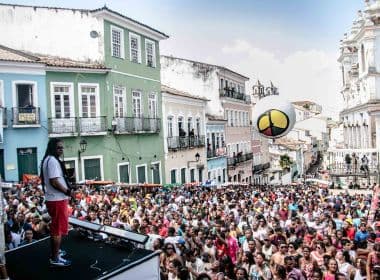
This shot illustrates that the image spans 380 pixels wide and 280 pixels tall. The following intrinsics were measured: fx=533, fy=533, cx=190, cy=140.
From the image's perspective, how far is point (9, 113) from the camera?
68.7ft

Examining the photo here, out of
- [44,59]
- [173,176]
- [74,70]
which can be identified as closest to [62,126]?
[74,70]

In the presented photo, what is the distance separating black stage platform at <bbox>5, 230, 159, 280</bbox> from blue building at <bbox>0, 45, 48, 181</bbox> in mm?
14908

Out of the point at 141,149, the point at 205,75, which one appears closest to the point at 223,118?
the point at 205,75

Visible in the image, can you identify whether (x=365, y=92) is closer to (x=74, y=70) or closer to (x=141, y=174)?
(x=141, y=174)

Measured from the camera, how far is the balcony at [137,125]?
25.5m

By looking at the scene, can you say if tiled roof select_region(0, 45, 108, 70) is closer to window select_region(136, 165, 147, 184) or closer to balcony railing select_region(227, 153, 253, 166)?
window select_region(136, 165, 147, 184)

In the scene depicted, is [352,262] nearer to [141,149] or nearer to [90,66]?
[90,66]

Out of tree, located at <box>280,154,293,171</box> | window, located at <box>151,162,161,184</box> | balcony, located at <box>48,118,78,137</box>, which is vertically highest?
balcony, located at <box>48,118,78,137</box>

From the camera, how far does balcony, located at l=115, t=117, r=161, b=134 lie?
1004 inches

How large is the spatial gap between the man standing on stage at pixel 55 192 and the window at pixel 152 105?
23354mm

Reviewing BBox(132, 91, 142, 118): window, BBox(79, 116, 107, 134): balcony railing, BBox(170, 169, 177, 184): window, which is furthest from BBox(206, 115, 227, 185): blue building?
BBox(79, 116, 107, 134): balcony railing

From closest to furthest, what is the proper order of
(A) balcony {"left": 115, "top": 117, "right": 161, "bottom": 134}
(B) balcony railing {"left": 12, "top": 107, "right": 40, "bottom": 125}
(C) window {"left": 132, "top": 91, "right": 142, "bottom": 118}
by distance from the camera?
(B) balcony railing {"left": 12, "top": 107, "right": 40, "bottom": 125}, (A) balcony {"left": 115, "top": 117, "right": 161, "bottom": 134}, (C) window {"left": 132, "top": 91, "right": 142, "bottom": 118}

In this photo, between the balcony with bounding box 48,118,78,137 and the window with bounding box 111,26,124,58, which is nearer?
the balcony with bounding box 48,118,78,137

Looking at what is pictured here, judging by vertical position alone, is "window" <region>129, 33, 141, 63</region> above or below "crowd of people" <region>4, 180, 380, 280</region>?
above
